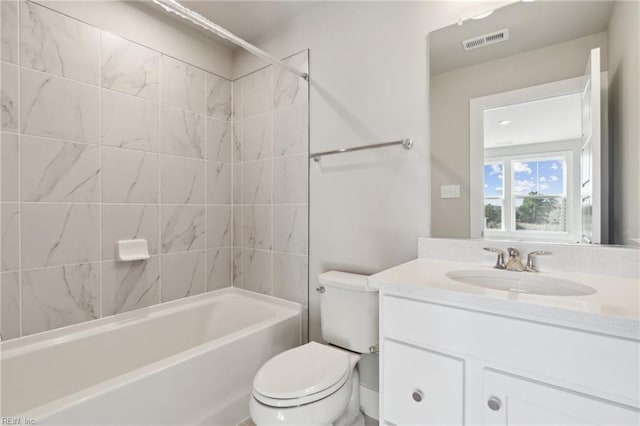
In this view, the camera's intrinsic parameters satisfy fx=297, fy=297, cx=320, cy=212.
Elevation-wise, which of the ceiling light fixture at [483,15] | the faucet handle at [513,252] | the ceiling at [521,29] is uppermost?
the ceiling light fixture at [483,15]

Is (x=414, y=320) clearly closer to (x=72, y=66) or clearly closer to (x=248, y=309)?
(x=248, y=309)

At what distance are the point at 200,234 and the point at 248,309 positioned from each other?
2.18 ft

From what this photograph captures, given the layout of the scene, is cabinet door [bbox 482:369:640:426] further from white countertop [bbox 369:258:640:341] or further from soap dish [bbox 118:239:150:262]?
soap dish [bbox 118:239:150:262]

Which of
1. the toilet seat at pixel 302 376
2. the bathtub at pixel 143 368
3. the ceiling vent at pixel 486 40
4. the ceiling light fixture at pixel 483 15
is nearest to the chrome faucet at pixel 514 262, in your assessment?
the toilet seat at pixel 302 376

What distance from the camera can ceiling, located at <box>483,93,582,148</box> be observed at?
1.20m

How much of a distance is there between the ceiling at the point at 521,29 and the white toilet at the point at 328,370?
122 cm

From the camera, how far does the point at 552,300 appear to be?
82 centimetres

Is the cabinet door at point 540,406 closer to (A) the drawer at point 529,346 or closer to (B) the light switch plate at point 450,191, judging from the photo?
(A) the drawer at point 529,346

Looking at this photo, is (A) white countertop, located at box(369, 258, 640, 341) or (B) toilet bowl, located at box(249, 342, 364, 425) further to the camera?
(B) toilet bowl, located at box(249, 342, 364, 425)

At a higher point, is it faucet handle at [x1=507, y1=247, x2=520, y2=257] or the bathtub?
faucet handle at [x1=507, y1=247, x2=520, y2=257]

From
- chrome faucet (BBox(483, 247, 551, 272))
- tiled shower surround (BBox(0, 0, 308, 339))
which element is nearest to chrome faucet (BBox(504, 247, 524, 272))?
chrome faucet (BBox(483, 247, 551, 272))

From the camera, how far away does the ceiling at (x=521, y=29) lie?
1166 mm

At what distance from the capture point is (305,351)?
147cm

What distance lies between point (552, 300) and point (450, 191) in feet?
2.39
